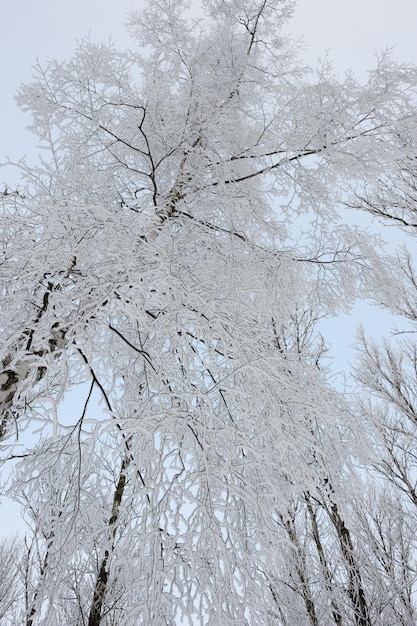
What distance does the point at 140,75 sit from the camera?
4.09m

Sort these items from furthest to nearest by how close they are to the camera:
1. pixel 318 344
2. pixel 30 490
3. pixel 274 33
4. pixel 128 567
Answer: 1. pixel 318 344
2. pixel 274 33
3. pixel 30 490
4. pixel 128 567

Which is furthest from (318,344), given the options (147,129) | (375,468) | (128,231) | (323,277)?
(128,231)

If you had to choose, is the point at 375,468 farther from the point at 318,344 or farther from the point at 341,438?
the point at 341,438

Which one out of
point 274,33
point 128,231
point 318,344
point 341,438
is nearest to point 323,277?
point 341,438

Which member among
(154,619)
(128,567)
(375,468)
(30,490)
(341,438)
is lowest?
(154,619)

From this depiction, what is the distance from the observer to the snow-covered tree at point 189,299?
5.94ft

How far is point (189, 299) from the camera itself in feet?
6.64

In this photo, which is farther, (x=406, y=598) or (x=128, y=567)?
(x=406, y=598)

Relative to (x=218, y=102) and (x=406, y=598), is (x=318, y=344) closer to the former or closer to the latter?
(x=406, y=598)

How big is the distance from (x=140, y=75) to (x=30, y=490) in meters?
4.02

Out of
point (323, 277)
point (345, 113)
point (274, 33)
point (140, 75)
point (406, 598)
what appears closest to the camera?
point (345, 113)

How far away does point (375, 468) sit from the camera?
743cm

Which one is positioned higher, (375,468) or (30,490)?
(375,468)

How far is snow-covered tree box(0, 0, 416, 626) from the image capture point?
181 cm
